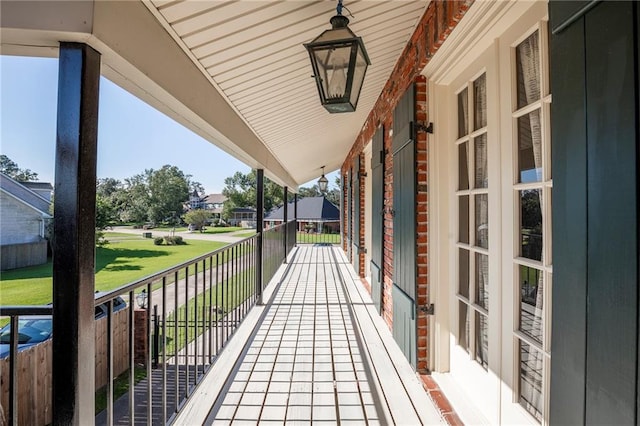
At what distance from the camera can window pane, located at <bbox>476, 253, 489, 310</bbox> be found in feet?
5.94

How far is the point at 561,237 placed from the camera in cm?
98

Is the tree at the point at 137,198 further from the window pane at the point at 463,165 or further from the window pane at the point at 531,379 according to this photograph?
the window pane at the point at 531,379

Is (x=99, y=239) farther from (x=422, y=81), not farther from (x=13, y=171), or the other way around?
(x=422, y=81)

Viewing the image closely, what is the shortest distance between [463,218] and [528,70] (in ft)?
3.10

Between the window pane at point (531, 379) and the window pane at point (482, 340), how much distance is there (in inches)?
11.6

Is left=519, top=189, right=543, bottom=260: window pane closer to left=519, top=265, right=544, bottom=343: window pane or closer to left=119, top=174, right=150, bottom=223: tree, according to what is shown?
left=519, top=265, right=544, bottom=343: window pane

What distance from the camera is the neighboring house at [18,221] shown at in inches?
49.1

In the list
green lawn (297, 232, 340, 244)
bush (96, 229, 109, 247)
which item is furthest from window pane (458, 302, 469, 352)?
green lawn (297, 232, 340, 244)

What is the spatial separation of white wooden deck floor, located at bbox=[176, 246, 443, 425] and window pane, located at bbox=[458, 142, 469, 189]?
1.41 meters

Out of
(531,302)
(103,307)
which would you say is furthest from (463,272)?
(103,307)

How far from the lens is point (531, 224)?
4.77 ft

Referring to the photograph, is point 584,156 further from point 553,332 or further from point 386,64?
point 386,64

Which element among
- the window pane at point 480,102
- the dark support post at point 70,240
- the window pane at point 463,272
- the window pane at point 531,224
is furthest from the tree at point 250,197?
the dark support post at point 70,240

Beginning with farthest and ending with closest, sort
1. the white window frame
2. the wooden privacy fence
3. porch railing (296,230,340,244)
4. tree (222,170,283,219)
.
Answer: tree (222,170,283,219), porch railing (296,230,340,244), the wooden privacy fence, the white window frame
